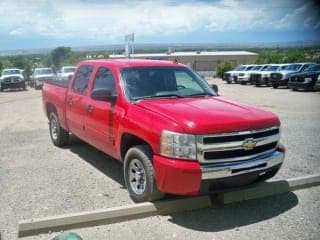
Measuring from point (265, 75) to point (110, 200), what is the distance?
1057 inches

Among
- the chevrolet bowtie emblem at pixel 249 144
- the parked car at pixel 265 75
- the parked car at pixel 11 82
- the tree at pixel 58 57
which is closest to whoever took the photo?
the chevrolet bowtie emblem at pixel 249 144

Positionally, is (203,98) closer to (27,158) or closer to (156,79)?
(156,79)

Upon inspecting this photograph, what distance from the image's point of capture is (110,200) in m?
5.42

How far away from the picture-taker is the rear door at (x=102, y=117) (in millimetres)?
5785

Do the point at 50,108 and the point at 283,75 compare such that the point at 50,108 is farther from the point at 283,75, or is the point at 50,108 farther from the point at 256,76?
the point at 256,76

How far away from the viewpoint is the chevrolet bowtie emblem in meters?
4.68

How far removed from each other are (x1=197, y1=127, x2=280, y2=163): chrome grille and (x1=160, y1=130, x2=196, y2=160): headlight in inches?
3.0

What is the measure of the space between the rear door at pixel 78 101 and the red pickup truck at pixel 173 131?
0.24ft

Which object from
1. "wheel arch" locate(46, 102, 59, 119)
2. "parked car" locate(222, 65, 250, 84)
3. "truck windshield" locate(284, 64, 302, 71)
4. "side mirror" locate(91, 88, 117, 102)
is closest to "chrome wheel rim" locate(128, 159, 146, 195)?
"side mirror" locate(91, 88, 117, 102)

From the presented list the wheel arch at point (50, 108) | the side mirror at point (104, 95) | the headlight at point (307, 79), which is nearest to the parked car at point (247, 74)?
the headlight at point (307, 79)

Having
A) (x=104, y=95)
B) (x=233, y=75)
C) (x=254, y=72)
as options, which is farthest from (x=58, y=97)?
(x=233, y=75)

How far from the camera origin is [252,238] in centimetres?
426

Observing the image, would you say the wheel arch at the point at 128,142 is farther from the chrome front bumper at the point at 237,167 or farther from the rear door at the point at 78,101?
the rear door at the point at 78,101

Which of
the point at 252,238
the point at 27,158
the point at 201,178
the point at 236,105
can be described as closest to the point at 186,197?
the point at 201,178
